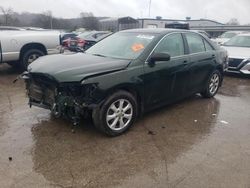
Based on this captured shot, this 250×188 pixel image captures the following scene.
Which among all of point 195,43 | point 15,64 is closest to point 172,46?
point 195,43

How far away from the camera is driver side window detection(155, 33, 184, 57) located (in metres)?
5.22

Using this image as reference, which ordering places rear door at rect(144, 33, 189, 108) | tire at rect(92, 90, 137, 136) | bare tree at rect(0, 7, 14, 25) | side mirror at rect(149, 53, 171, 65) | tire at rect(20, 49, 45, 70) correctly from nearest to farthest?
tire at rect(92, 90, 137, 136), side mirror at rect(149, 53, 171, 65), rear door at rect(144, 33, 189, 108), tire at rect(20, 49, 45, 70), bare tree at rect(0, 7, 14, 25)

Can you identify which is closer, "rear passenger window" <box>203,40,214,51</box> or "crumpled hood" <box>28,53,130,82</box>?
"crumpled hood" <box>28,53,130,82</box>

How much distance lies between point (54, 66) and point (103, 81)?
836 mm

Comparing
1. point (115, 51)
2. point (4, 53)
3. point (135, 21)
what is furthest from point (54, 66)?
point (135, 21)

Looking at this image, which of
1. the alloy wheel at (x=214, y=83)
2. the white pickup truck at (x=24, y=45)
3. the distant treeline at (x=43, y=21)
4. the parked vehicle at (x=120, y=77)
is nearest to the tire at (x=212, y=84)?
the alloy wheel at (x=214, y=83)

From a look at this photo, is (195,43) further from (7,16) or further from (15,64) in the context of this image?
(7,16)

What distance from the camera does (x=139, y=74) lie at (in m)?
4.71

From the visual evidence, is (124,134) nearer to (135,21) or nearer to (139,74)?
(139,74)

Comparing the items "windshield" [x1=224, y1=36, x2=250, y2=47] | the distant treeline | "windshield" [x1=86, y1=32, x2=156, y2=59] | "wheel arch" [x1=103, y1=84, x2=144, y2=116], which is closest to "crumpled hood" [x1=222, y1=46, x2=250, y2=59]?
"windshield" [x1=224, y1=36, x2=250, y2=47]

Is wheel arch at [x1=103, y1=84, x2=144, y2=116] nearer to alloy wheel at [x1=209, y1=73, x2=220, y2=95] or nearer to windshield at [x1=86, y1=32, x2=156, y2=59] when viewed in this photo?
windshield at [x1=86, y1=32, x2=156, y2=59]

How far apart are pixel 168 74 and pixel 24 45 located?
579cm

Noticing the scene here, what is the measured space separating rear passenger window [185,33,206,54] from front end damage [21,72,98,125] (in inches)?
104

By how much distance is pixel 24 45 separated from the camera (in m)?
9.30
